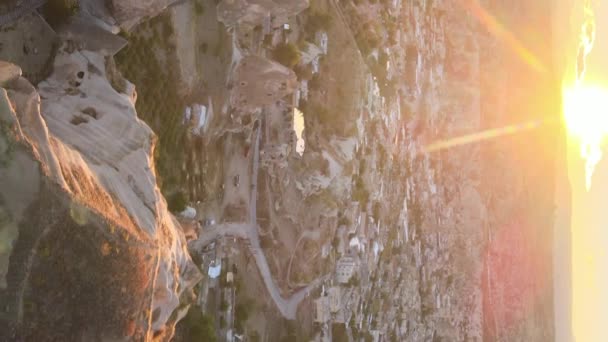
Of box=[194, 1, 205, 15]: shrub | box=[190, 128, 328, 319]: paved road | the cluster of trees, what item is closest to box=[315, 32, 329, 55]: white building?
box=[190, 128, 328, 319]: paved road

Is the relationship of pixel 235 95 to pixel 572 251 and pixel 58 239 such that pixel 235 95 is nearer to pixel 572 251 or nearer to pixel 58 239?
pixel 58 239

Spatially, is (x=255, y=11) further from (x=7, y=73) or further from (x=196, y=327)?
(x=7, y=73)

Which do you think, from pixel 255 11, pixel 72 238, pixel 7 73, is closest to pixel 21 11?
pixel 7 73

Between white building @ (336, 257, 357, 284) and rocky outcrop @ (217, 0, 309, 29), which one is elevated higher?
rocky outcrop @ (217, 0, 309, 29)

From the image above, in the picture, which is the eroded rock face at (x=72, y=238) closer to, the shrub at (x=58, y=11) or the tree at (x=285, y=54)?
the shrub at (x=58, y=11)

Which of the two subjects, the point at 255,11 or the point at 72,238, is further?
the point at 255,11

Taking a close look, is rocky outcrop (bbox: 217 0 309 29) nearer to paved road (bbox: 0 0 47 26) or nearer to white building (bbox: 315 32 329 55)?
white building (bbox: 315 32 329 55)
